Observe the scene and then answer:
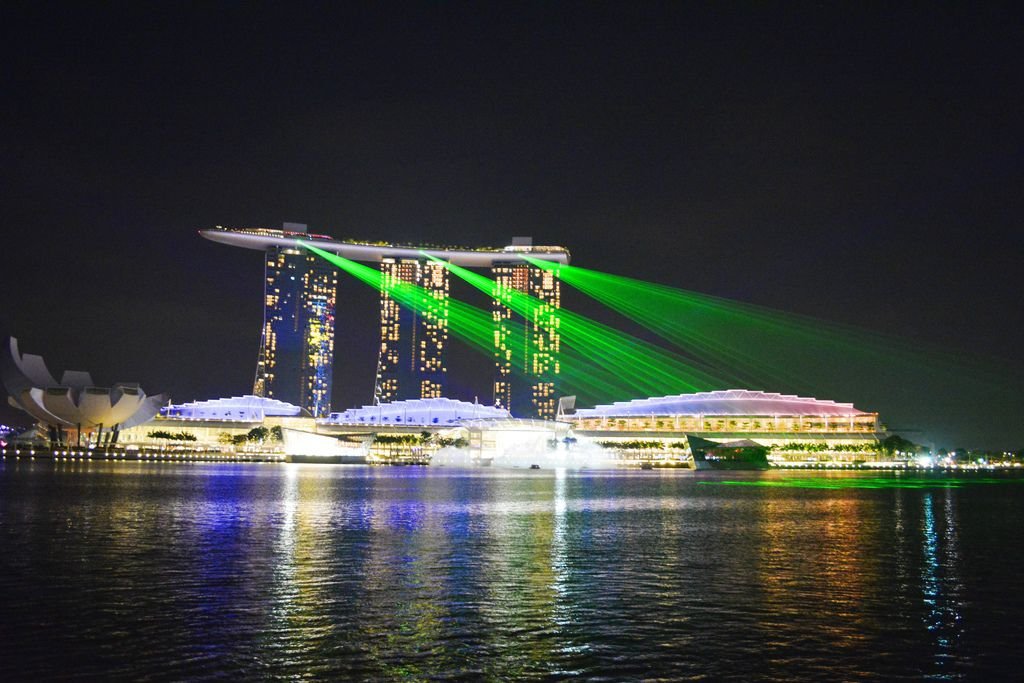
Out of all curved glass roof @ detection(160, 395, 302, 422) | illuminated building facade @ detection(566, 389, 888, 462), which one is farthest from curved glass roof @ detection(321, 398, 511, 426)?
illuminated building facade @ detection(566, 389, 888, 462)

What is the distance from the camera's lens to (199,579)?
68.7 ft

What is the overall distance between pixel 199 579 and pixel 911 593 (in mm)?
15438

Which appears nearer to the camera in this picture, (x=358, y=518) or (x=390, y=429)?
(x=358, y=518)

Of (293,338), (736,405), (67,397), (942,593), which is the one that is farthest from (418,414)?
(942,593)

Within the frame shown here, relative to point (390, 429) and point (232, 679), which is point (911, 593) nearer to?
point (232, 679)

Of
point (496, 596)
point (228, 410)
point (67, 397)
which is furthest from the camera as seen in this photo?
point (228, 410)

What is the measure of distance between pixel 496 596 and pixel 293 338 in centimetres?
18075

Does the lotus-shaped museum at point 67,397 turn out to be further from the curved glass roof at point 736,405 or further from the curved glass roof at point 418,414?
the curved glass roof at point 736,405

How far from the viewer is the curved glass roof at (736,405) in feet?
525

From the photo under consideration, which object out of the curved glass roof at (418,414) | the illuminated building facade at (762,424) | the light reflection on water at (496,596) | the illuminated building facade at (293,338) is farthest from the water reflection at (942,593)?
the illuminated building facade at (293,338)

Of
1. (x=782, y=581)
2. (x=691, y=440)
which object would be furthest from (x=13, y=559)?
(x=691, y=440)

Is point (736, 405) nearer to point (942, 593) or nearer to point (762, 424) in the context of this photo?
point (762, 424)

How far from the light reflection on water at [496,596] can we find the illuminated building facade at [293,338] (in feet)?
508

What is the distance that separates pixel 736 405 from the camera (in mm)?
160750
